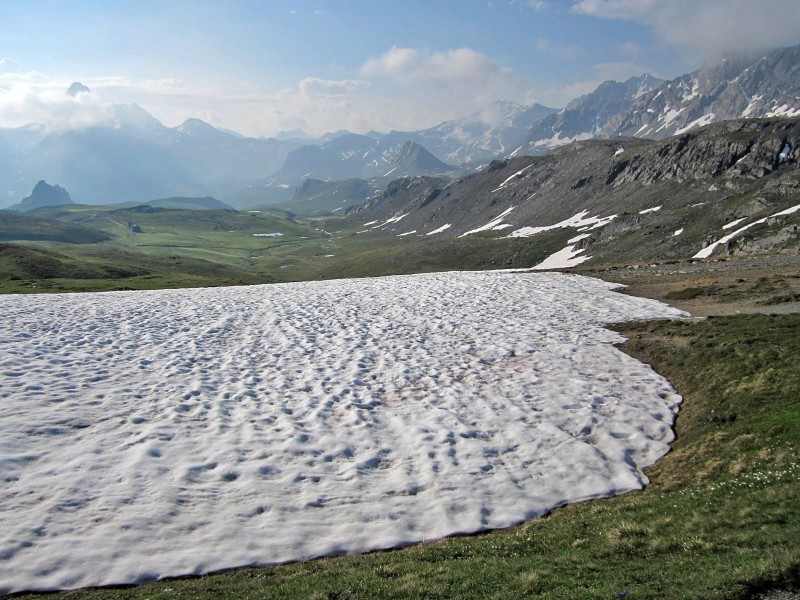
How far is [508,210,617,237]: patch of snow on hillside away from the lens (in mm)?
146625

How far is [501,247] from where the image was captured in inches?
6127

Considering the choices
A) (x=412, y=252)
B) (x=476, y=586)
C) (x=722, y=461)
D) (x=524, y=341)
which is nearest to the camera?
(x=476, y=586)

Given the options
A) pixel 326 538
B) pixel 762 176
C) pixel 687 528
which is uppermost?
pixel 762 176

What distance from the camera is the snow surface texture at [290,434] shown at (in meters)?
12.1

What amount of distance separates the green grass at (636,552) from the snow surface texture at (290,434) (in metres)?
0.76

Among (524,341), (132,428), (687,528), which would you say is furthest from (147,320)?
(687,528)

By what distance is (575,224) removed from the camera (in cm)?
15862

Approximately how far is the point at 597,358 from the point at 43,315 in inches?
1327

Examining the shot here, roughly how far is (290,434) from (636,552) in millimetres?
11023

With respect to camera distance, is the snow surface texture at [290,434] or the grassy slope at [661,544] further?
the snow surface texture at [290,434]

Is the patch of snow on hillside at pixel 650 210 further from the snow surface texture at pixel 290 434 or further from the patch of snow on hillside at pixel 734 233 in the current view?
the snow surface texture at pixel 290 434

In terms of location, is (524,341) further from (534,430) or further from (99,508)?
(99,508)

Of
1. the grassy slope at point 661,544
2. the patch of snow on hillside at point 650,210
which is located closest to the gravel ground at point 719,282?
the grassy slope at point 661,544

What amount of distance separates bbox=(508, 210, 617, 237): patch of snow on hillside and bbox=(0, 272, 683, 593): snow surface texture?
406 feet
